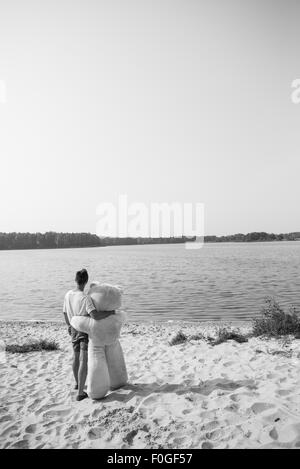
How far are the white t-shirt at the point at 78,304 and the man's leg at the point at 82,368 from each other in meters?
0.55

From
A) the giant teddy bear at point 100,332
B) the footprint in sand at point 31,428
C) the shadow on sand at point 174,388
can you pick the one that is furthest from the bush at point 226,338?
the footprint in sand at point 31,428

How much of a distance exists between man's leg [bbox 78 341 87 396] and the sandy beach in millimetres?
237

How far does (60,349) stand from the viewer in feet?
30.4

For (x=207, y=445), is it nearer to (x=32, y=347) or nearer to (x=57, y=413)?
(x=57, y=413)

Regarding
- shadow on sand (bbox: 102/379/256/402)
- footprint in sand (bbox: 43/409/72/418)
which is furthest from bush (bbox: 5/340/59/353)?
footprint in sand (bbox: 43/409/72/418)

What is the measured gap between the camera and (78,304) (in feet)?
18.8

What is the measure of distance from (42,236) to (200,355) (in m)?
152

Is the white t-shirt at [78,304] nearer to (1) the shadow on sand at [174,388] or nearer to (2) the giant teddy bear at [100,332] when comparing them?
(2) the giant teddy bear at [100,332]

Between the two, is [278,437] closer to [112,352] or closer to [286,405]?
[286,405]

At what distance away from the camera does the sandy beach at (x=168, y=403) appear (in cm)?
441

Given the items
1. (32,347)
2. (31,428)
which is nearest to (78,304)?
(31,428)

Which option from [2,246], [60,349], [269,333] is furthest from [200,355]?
[2,246]

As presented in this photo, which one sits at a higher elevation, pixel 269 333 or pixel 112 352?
pixel 112 352

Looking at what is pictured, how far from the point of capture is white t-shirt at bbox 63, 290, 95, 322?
558cm
